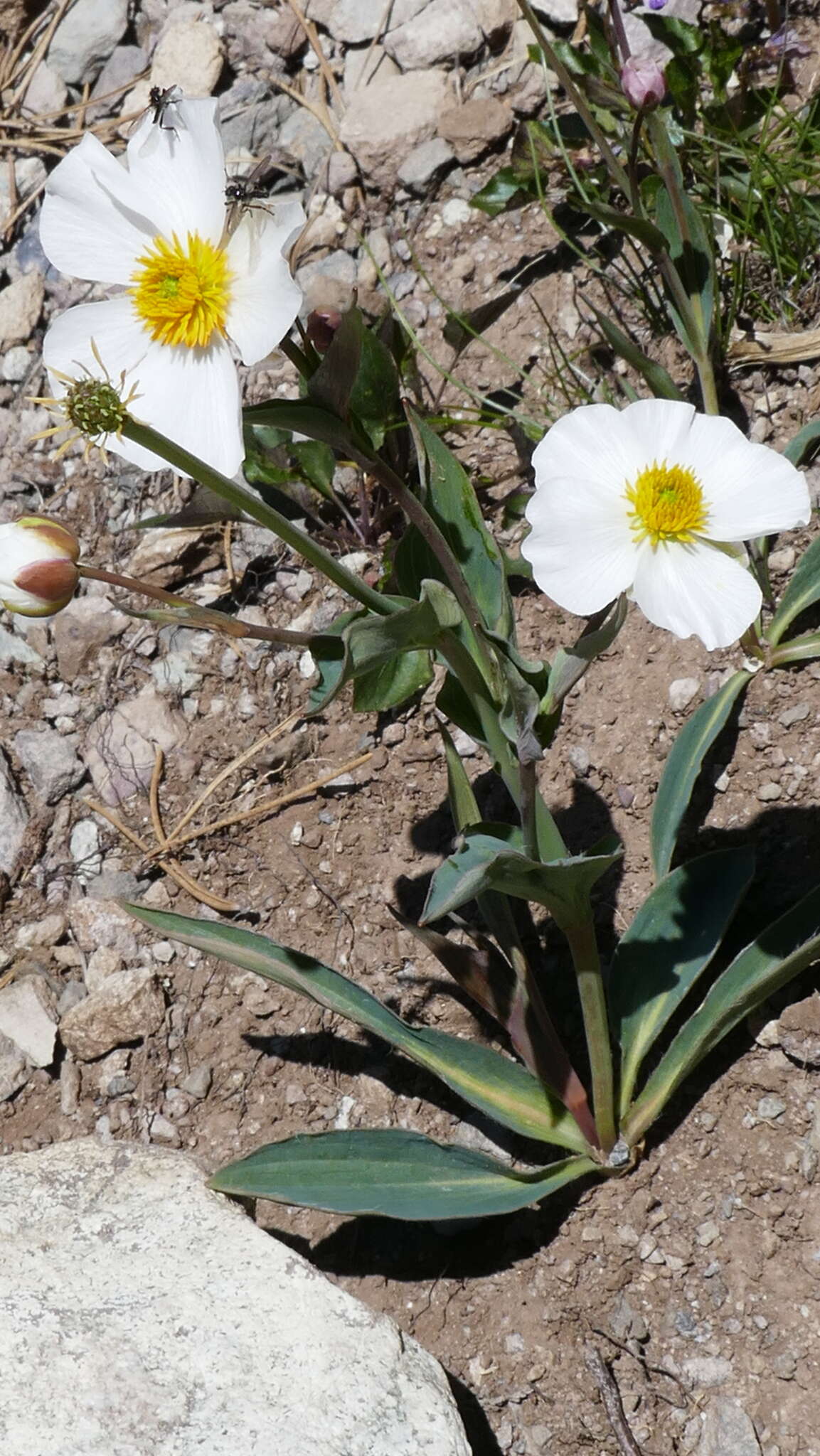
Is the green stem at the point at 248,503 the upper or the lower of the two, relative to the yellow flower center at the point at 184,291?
lower

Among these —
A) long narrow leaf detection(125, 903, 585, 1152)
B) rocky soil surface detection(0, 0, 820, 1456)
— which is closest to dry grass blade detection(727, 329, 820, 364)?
rocky soil surface detection(0, 0, 820, 1456)

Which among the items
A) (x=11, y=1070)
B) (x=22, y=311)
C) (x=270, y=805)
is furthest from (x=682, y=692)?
(x=22, y=311)

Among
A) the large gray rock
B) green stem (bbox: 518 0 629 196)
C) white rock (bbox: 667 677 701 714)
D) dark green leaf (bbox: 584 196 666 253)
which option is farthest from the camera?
white rock (bbox: 667 677 701 714)

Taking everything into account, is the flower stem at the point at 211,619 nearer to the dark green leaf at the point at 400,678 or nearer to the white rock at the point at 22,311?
the dark green leaf at the point at 400,678

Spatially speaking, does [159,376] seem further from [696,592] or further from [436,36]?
[436,36]

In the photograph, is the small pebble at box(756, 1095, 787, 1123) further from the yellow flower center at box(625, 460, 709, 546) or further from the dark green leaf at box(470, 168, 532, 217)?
the dark green leaf at box(470, 168, 532, 217)

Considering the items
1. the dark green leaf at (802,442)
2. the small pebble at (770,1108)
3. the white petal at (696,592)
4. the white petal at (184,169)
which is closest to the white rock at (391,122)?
the dark green leaf at (802,442)
